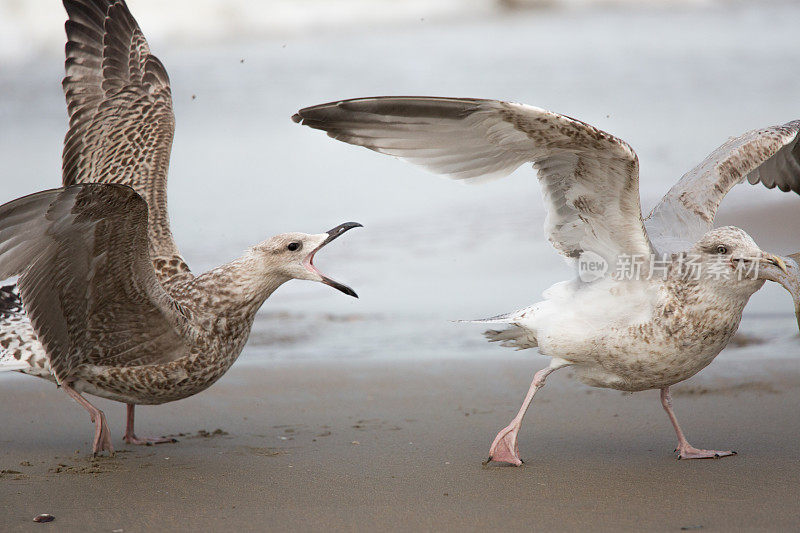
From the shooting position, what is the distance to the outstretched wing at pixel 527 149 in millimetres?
3895

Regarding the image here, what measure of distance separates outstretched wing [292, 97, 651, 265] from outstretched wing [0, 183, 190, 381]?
924 mm

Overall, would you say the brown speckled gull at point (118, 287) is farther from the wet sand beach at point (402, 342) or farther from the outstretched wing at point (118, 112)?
the wet sand beach at point (402, 342)

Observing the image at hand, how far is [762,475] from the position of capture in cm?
393

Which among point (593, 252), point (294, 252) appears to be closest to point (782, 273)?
point (593, 252)

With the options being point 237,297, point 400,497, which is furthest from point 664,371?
point 237,297

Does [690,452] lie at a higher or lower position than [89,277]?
lower

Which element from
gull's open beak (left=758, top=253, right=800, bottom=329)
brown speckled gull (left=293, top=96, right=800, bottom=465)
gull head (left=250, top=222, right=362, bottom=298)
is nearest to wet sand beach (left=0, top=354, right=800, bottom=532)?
brown speckled gull (left=293, top=96, right=800, bottom=465)

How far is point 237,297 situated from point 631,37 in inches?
592

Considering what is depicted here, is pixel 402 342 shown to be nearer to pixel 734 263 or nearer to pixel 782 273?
pixel 734 263

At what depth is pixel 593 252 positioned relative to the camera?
183 inches

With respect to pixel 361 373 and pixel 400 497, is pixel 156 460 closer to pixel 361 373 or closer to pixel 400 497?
pixel 400 497

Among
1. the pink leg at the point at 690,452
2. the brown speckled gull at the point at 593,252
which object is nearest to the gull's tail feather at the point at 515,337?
the brown speckled gull at the point at 593,252

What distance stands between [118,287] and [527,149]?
6.35 feet

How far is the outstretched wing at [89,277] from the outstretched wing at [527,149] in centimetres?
92
